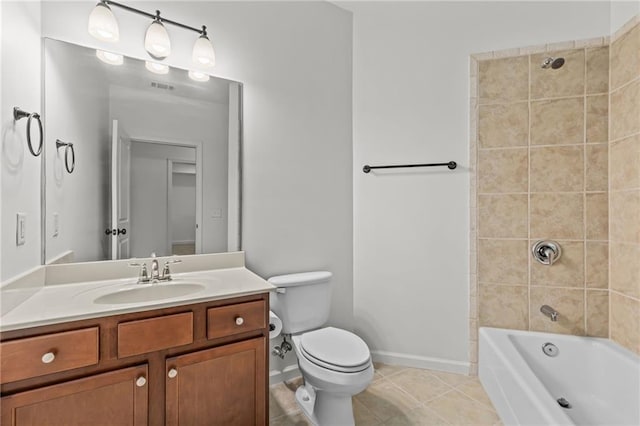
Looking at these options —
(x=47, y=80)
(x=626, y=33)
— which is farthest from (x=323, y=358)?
(x=626, y=33)

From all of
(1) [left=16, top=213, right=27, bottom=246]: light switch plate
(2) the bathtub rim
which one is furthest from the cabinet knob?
(2) the bathtub rim

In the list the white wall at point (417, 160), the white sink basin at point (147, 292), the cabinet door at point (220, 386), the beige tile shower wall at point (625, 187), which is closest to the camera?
the cabinet door at point (220, 386)

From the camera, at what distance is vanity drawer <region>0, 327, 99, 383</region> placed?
101 centimetres

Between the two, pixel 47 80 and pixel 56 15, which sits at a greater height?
pixel 56 15

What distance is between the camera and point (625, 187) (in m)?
1.84

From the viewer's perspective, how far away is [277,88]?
2164 mm

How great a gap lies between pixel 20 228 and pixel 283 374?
5.42 feet

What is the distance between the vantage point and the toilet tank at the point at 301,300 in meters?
1.93

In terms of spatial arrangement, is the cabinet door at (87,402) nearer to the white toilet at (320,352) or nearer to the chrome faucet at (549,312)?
the white toilet at (320,352)

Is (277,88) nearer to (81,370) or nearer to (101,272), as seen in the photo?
(101,272)

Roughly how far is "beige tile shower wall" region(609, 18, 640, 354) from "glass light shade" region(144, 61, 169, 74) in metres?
2.55

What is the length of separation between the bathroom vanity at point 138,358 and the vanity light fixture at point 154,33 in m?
1.16

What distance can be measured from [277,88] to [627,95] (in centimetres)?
203

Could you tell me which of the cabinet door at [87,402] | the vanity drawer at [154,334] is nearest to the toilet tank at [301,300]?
the vanity drawer at [154,334]
